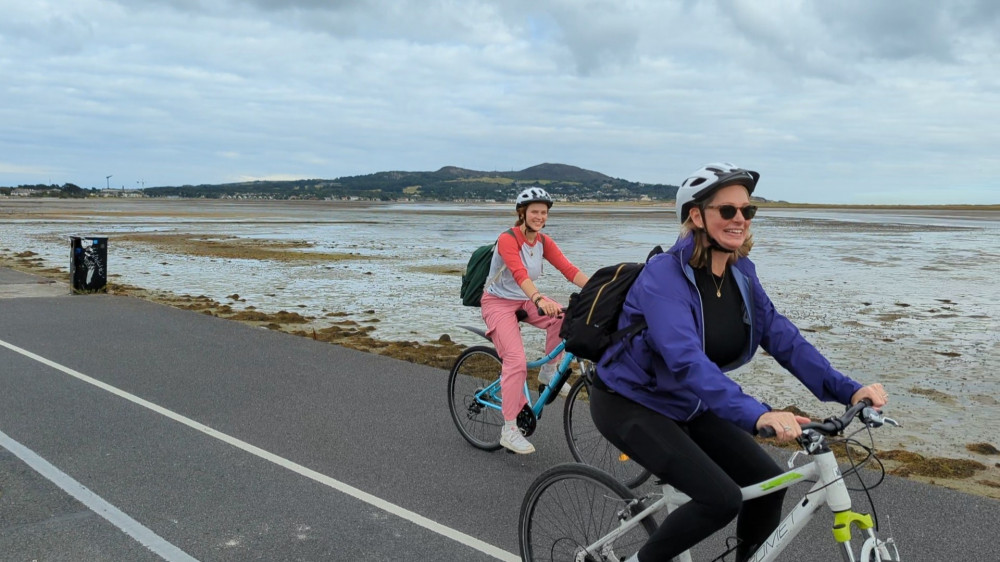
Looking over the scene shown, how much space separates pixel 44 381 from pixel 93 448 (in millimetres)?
2633

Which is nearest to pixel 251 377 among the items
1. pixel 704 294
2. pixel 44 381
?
Answer: pixel 44 381

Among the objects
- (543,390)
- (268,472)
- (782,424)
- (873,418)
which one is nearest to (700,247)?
(782,424)

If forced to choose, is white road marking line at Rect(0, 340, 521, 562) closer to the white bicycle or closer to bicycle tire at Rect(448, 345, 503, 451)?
the white bicycle

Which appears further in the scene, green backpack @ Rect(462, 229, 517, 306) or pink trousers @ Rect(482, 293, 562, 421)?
green backpack @ Rect(462, 229, 517, 306)

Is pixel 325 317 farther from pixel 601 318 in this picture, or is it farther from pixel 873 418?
pixel 873 418

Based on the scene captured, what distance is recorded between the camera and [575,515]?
3430mm

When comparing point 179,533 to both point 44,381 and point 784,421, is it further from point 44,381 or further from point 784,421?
point 44,381

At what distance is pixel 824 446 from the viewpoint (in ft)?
8.64

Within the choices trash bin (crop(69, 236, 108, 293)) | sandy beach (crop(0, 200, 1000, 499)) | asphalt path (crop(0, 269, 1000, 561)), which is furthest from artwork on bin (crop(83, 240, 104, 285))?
asphalt path (crop(0, 269, 1000, 561))

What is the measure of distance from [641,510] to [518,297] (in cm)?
300

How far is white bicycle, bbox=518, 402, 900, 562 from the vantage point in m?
2.61

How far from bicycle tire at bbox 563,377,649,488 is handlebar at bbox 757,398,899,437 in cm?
286

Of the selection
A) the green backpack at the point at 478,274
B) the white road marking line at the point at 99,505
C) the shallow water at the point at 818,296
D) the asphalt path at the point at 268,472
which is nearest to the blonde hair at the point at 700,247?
the asphalt path at the point at 268,472

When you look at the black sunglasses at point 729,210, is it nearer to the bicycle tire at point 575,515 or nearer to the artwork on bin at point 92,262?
the bicycle tire at point 575,515
